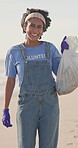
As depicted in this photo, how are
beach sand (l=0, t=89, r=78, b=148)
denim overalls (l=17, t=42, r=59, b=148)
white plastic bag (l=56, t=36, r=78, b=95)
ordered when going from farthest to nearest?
beach sand (l=0, t=89, r=78, b=148) < white plastic bag (l=56, t=36, r=78, b=95) < denim overalls (l=17, t=42, r=59, b=148)

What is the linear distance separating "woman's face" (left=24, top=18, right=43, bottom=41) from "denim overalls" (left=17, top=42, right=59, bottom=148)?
12 cm

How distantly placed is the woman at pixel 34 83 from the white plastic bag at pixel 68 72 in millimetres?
86

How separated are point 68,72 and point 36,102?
466 mm

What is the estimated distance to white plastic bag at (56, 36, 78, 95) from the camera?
3.10 m

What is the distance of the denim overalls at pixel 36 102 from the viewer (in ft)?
9.64

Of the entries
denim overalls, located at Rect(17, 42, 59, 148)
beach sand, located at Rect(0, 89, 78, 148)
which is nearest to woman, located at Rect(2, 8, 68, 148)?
denim overalls, located at Rect(17, 42, 59, 148)

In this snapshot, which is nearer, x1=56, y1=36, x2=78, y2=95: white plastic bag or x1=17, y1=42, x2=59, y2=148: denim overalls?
x1=17, y1=42, x2=59, y2=148: denim overalls

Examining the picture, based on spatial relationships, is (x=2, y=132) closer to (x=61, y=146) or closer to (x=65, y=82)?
(x=61, y=146)

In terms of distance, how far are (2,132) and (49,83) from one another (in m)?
3.03

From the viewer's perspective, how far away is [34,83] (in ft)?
9.66

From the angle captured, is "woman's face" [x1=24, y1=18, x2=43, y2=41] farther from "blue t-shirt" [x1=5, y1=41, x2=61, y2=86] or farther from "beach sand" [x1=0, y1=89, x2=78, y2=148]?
"beach sand" [x1=0, y1=89, x2=78, y2=148]

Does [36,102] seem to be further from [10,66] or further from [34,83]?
[10,66]

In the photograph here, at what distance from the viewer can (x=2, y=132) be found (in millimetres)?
5785

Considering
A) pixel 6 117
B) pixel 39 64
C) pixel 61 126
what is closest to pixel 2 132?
pixel 61 126
